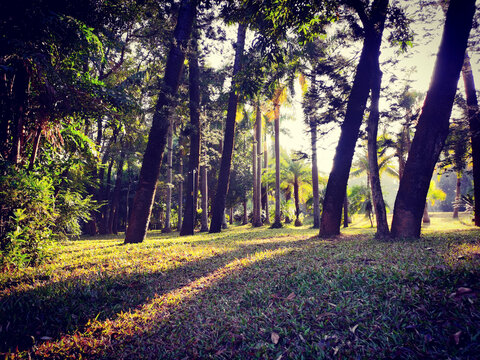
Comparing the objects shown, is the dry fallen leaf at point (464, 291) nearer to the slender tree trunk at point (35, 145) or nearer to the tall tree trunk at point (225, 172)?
the slender tree trunk at point (35, 145)

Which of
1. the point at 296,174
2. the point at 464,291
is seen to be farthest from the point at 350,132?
the point at 296,174

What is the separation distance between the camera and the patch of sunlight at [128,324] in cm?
282

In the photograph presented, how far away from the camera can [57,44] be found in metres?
6.25

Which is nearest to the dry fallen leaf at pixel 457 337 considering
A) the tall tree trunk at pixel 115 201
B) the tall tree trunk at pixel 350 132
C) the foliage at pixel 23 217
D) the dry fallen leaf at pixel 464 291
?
the dry fallen leaf at pixel 464 291

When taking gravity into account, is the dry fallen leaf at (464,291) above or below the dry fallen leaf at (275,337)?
above

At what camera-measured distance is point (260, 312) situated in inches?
126

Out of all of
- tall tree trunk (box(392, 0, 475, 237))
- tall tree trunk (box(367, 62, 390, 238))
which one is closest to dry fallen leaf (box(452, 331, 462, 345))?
tall tree trunk (box(392, 0, 475, 237))

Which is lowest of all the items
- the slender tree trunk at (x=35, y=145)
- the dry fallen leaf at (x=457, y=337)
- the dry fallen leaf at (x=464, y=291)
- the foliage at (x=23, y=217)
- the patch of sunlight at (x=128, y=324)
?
the patch of sunlight at (x=128, y=324)

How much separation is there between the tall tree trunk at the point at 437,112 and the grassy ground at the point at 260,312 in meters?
2.75

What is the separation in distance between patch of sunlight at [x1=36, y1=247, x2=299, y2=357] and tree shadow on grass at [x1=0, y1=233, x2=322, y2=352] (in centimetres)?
18

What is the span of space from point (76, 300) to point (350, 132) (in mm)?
9571

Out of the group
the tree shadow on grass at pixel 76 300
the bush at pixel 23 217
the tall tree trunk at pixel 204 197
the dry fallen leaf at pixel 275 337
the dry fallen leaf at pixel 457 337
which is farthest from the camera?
the tall tree trunk at pixel 204 197

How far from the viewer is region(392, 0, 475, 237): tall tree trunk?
6633 mm

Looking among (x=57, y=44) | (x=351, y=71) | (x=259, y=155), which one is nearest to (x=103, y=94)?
(x=57, y=44)
